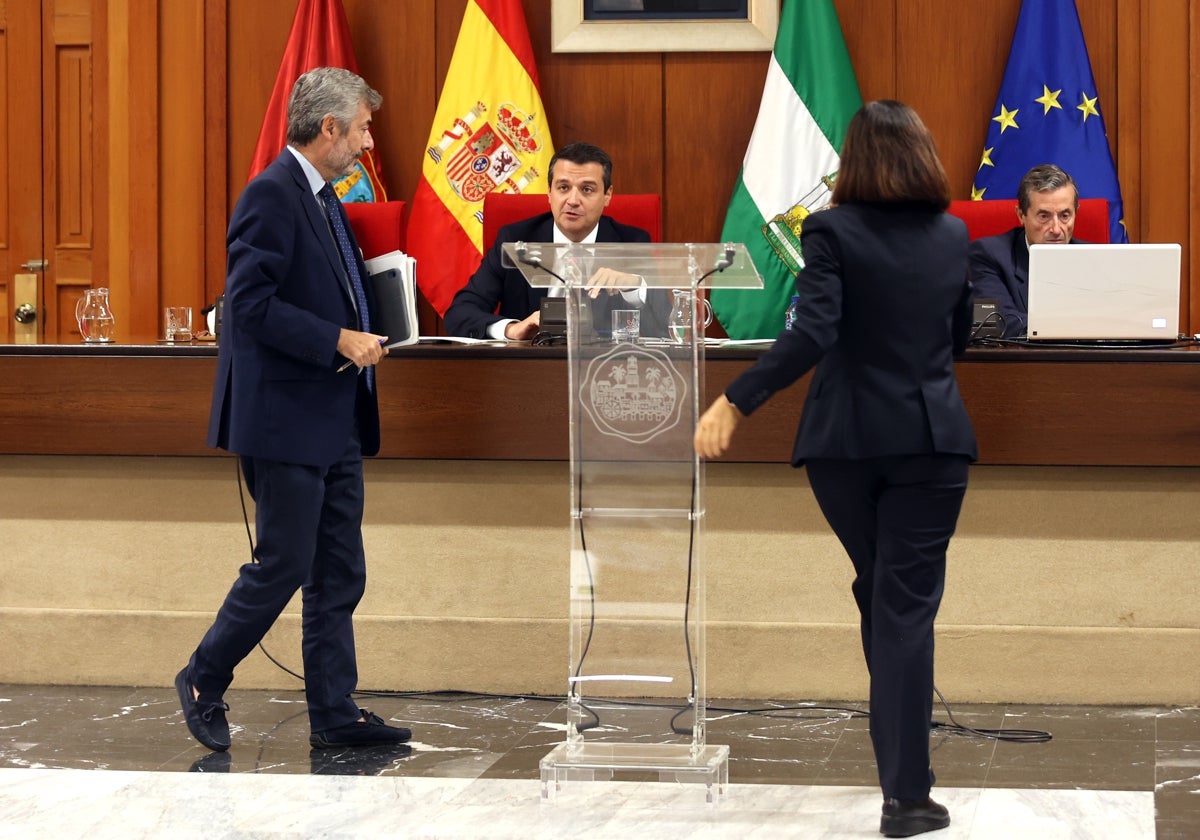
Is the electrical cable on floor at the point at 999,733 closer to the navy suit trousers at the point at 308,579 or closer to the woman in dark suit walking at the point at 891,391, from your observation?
the woman in dark suit walking at the point at 891,391

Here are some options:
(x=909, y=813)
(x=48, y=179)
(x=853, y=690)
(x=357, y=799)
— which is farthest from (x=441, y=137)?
(x=909, y=813)

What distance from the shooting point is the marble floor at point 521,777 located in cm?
263

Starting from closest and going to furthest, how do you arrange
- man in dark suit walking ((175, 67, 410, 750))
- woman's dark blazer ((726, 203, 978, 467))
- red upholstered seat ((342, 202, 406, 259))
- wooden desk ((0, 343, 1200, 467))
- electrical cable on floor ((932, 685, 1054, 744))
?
woman's dark blazer ((726, 203, 978, 467)) → man in dark suit walking ((175, 67, 410, 750)) → electrical cable on floor ((932, 685, 1054, 744)) → wooden desk ((0, 343, 1200, 467)) → red upholstered seat ((342, 202, 406, 259))

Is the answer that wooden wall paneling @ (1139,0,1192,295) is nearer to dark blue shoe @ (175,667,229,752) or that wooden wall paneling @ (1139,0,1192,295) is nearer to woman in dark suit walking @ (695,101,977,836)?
woman in dark suit walking @ (695,101,977,836)

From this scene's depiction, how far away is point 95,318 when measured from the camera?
13.4 ft

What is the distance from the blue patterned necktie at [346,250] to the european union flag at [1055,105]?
2.94 metres

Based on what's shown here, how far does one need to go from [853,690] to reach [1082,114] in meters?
2.63

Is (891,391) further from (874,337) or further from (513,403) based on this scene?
(513,403)

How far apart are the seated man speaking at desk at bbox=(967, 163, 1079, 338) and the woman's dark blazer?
1926 millimetres

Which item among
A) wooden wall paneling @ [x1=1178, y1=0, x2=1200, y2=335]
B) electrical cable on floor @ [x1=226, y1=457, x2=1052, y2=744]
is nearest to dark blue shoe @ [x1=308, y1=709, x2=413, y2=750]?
electrical cable on floor @ [x1=226, y1=457, x2=1052, y2=744]

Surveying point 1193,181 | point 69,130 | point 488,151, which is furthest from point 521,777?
point 69,130

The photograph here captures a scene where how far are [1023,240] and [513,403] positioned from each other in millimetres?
1917

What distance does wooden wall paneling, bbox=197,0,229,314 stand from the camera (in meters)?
5.67

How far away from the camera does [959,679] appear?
3568 mm
